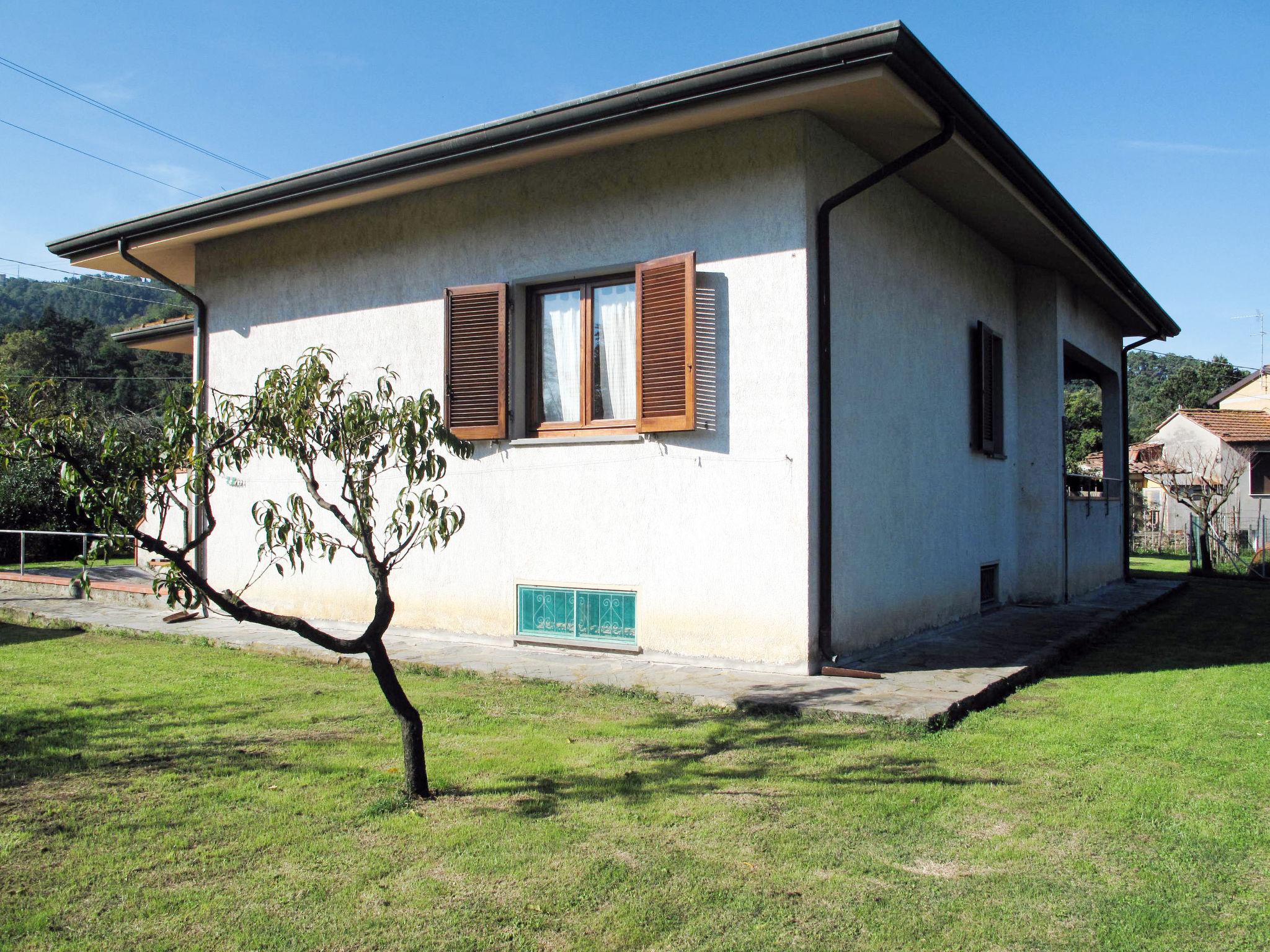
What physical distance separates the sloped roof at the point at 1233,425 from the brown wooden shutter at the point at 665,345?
3072 centimetres

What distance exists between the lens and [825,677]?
20.4ft

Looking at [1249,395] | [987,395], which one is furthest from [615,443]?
[1249,395]

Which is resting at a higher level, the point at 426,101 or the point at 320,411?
the point at 426,101

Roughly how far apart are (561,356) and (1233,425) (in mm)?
32496

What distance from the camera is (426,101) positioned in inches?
641

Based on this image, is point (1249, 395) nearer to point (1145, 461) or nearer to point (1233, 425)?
point (1233, 425)

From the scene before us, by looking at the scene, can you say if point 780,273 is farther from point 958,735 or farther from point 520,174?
point 958,735

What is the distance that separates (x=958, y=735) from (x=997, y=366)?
6.36m

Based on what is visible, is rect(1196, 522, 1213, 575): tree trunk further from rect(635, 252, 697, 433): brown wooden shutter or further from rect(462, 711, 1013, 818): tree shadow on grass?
rect(462, 711, 1013, 818): tree shadow on grass

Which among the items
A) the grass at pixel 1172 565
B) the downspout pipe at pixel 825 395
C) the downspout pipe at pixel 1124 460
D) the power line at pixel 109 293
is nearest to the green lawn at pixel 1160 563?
the grass at pixel 1172 565

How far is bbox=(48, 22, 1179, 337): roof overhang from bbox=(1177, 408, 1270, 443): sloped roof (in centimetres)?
2559

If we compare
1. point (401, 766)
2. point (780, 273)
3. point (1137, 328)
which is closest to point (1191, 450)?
point (1137, 328)

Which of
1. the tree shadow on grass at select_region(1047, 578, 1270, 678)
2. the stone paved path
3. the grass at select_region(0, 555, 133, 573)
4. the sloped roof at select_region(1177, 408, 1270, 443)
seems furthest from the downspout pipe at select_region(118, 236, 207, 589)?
the sloped roof at select_region(1177, 408, 1270, 443)

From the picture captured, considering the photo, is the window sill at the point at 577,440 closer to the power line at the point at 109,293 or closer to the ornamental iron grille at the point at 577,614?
the ornamental iron grille at the point at 577,614
